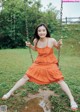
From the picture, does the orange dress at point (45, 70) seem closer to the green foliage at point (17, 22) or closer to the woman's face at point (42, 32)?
the woman's face at point (42, 32)

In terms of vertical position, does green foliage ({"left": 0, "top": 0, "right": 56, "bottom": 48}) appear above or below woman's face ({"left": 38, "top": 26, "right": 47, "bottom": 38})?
below

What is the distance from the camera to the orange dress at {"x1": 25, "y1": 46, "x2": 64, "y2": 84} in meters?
5.83

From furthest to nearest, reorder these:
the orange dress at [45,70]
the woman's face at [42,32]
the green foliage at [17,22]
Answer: the green foliage at [17,22] → the woman's face at [42,32] → the orange dress at [45,70]

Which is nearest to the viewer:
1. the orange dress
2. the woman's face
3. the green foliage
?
the orange dress

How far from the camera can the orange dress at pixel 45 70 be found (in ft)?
19.1

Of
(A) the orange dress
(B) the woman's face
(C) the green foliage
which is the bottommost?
(C) the green foliage

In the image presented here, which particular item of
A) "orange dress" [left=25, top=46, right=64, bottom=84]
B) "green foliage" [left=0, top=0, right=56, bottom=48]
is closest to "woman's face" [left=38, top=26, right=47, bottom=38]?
"orange dress" [left=25, top=46, right=64, bottom=84]

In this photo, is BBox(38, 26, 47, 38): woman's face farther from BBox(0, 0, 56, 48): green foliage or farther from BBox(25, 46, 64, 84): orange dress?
BBox(0, 0, 56, 48): green foliage

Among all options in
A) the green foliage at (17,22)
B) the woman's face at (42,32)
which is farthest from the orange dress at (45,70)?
the green foliage at (17,22)

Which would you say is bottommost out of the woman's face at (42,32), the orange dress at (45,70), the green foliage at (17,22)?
the green foliage at (17,22)

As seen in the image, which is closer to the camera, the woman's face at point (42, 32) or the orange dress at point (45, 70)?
the orange dress at point (45, 70)

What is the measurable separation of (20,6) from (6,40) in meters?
2.30

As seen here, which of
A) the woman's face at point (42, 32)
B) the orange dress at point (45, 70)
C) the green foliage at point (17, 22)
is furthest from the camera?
the green foliage at point (17, 22)

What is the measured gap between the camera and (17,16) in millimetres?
21844
